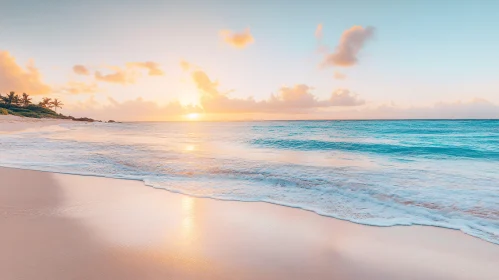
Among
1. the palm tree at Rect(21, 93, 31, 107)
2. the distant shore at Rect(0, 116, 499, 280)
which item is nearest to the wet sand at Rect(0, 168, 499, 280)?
the distant shore at Rect(0, 116, 499, 280)

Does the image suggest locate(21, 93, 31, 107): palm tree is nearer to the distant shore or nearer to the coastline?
the coastline

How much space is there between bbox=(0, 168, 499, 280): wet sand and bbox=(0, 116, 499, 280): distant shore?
0.6 inches

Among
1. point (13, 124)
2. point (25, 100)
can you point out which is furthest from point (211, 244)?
point (25, 100)

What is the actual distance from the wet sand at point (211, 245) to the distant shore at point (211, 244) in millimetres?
14

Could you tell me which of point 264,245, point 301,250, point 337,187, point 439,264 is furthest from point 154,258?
point 337,187

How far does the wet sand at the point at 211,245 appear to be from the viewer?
3.18 metres

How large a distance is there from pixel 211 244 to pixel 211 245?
34mm

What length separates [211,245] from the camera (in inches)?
151

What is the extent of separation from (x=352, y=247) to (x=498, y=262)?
192 cm

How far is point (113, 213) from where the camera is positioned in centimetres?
504

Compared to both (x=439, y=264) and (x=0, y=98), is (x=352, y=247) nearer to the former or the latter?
(x=439, y=264)

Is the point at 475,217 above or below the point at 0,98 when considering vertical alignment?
below

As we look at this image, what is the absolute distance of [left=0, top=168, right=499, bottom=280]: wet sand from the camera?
10.4 ft

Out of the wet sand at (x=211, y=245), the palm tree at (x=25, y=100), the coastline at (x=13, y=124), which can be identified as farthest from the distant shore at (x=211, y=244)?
the palm tree at (x=25, y=100)
